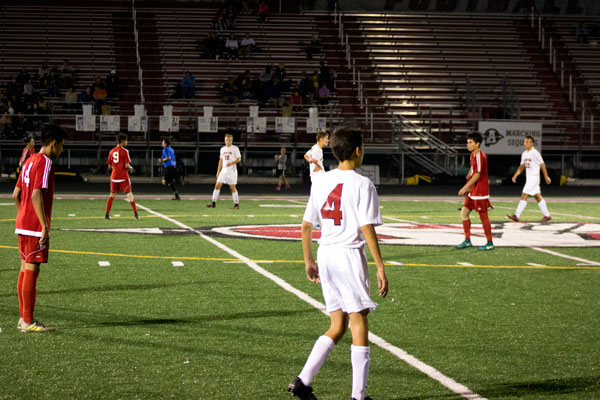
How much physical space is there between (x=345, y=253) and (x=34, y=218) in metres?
3.40

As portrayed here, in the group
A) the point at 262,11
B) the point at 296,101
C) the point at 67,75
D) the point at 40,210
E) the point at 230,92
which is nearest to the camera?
the point at 40,210

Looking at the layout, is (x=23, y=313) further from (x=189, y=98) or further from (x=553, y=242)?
(x=189, y=98)

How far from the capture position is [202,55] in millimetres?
41000

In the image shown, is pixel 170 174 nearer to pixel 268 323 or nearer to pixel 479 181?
pixel 479 181

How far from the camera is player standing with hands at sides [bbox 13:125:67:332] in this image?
7.69 m

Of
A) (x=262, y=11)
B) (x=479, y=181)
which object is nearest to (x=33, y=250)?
(x=479, y=181)

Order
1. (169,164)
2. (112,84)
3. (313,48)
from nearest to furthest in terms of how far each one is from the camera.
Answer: (169,164) < (112,84) < (313,48)

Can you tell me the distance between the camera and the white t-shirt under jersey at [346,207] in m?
5.50

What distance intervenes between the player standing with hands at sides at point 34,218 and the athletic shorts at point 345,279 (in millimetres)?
3095

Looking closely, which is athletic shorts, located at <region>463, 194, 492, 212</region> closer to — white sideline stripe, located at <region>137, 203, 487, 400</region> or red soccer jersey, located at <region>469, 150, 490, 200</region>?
red soccer jersey, located at <region>469, 150, 490, 200</region>

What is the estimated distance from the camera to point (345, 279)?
5500 millimetres

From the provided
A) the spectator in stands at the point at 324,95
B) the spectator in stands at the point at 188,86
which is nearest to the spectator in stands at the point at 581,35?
the spectator in stands at the point at 324,95

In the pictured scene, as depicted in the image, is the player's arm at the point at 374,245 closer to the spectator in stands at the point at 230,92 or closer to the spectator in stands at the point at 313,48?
the spectator in stands at the point at 230,92

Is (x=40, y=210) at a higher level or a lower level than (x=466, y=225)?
higher
